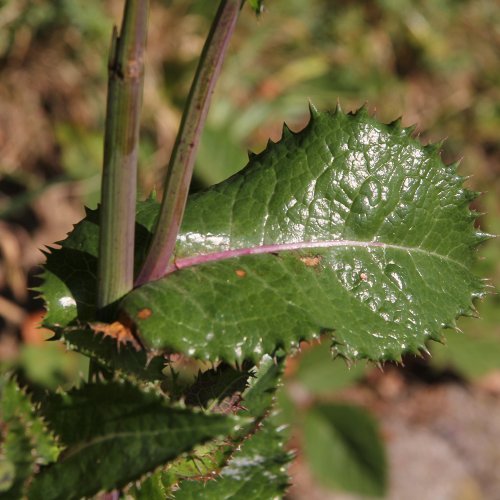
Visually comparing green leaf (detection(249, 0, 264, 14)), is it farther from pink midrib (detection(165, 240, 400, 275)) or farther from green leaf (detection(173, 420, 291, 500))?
green leaf (detection(173, 420, 291, 500))

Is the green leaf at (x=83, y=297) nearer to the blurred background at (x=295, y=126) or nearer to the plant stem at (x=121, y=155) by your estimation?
the plant stem at (x=121, y=155)

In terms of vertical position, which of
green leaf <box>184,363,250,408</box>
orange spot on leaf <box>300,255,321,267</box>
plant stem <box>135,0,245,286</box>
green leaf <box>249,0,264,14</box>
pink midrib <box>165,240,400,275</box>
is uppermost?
green leaf <box>249,0,264,14</box>

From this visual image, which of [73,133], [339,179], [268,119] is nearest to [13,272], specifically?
[73,133]

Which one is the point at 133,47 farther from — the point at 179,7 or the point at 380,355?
the point at 179,7

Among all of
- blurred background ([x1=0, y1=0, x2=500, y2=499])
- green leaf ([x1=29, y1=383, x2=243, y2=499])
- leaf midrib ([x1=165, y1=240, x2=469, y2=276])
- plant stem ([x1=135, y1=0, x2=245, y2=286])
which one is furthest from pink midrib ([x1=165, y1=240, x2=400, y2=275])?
blurred background ([x1=0, y1=0, x2=500, y2=499])

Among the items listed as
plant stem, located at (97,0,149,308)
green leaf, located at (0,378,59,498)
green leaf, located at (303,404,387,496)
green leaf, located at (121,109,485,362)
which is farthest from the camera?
green leaf, located at (303,404,387,496)

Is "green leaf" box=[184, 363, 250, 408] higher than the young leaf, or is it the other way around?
"green leaf" box=[184, 363, 250, 408]

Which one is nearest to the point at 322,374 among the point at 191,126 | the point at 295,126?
the point at 295,126
